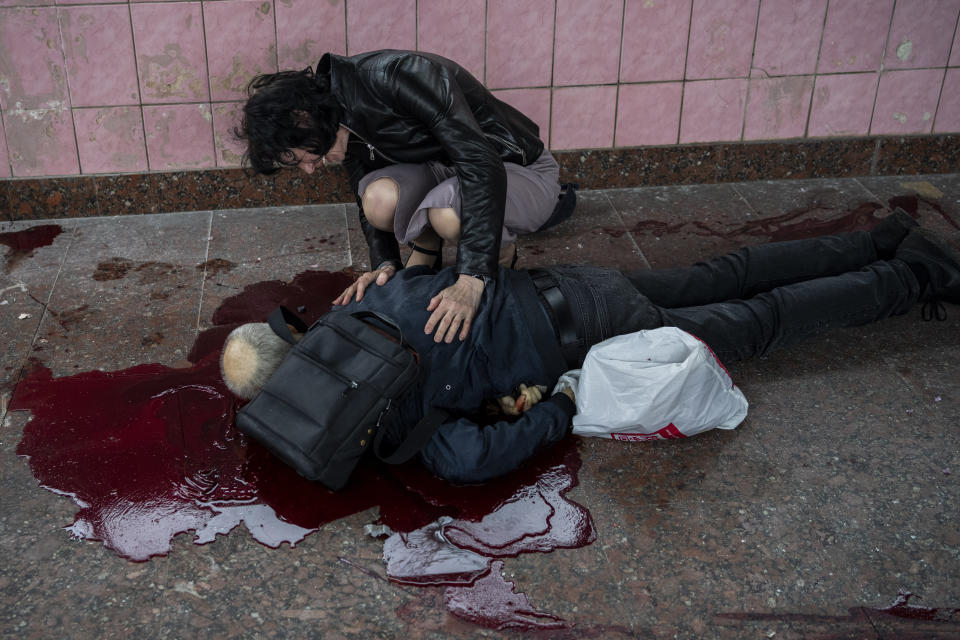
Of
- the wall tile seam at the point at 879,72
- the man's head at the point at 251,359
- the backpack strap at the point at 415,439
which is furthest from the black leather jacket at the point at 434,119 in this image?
the wall tile seam at the point at 879,72

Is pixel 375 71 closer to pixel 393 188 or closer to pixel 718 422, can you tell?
pixel 393 188

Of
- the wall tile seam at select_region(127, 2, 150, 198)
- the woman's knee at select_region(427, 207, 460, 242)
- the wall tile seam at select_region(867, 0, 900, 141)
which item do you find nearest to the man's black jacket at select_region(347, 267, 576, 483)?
the woman's knee at select_region(427, 207, 460, 242)

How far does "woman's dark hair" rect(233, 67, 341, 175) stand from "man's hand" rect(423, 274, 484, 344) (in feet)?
1.91

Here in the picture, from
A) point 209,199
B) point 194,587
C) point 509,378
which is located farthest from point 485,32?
point 194,587

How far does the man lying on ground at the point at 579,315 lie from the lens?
2.08m

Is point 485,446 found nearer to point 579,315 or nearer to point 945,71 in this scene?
point 579,315

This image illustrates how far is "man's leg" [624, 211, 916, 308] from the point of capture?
2.55 m

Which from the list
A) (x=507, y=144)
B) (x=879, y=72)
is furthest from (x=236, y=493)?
(x=879, y=72)

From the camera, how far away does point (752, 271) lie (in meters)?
2.58

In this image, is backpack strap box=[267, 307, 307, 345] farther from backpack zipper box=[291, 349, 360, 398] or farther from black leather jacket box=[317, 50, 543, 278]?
black leather jacket box=[317, 50, 543, 278]

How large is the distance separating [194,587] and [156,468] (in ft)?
1.44

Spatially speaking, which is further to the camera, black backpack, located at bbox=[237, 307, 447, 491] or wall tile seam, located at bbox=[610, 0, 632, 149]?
wall tile seam, located at bbox=[610, 0, 632, 149]

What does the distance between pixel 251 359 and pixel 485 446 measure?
614 mm

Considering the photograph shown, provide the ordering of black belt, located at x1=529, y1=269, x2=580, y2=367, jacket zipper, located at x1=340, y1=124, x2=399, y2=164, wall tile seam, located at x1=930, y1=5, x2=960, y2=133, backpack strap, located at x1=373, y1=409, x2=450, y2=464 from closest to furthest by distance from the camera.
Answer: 1. backpack strap, located at x1=373, y1=409, x2=450, y2=464
2. black belt, located at x1=529, y1=269, x2=580, y2=367
3. jacket zipper, located at x1=340, y1=124, x2=399, y2=164
4. wall tile seam, located at x1=930, y1=5, x2=960, y2=133
